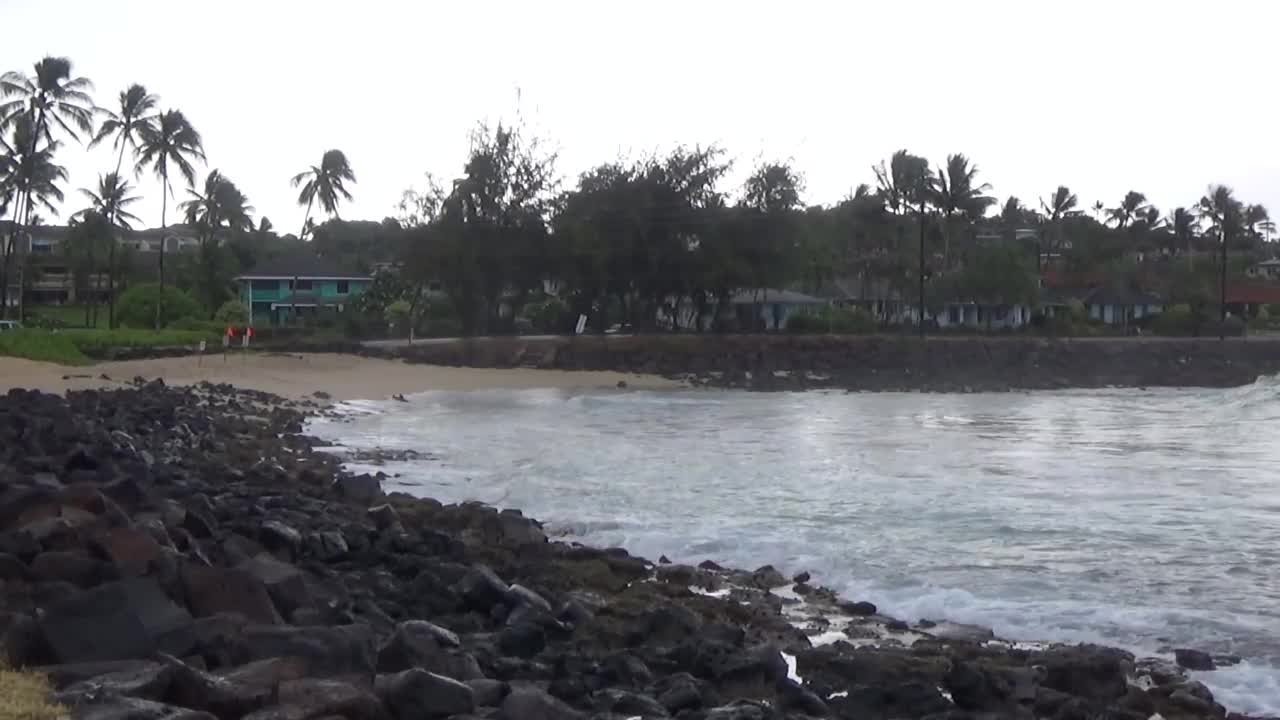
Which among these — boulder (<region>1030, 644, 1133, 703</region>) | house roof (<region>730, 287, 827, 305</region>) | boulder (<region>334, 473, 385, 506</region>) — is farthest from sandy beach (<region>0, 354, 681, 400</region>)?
boulder (<region>1030, 644, 1133, 703</region>)

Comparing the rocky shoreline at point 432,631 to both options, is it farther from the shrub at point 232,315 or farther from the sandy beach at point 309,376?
the shrub at point 232,315

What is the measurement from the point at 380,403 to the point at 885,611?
23.7 m

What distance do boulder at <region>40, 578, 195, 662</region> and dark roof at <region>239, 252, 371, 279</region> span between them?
58.4 meters

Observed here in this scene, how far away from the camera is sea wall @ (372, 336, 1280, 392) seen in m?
46.2

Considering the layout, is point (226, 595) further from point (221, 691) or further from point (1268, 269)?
point (1268, 269)

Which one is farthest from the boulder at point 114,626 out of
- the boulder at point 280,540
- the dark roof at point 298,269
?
the dark roof at point 298,269

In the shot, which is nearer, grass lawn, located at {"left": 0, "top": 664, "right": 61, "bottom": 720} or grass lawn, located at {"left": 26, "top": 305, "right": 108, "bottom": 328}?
grass lawn, located at {"left": 0, "top": 664, "right": 61, "bottom": 720}

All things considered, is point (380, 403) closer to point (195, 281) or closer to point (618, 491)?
point (618, 491)

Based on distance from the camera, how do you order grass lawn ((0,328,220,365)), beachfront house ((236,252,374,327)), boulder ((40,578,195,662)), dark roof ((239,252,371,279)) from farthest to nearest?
dark roof ((239,252,371,279)) → beachfront house ((236,252,374,327)) → grass lawn ((0,328,220,365)) → boulder ((40,578,195,662))

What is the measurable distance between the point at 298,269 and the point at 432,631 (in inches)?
2314

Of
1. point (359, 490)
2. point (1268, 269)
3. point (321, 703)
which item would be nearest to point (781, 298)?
point (1268, 269)

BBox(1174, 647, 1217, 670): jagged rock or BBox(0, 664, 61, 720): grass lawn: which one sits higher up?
BBox(0, 664, 61, 720): grass lawn

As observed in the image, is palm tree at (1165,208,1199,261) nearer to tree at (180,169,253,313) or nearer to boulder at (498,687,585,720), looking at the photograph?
tree at (180,169,253,313)

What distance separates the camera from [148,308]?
52719 mm
